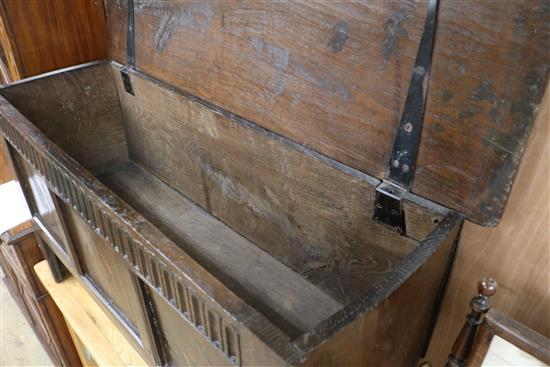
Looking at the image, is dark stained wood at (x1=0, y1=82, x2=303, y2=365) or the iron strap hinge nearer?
dark stained wood at (x1=0, y1=82, x2=303, y2=365)

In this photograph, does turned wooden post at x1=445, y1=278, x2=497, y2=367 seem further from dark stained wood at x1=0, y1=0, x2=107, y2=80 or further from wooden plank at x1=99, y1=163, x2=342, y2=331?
dark stained wood at x1=0, y1=0, x2=107, y2=80

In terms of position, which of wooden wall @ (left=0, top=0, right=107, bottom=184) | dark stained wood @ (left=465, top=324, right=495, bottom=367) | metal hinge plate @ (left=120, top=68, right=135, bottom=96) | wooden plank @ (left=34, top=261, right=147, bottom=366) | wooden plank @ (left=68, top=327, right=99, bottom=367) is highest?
wooden wall @ (left=0, top=0, right=107, bottom=184)

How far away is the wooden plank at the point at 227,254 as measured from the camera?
1.01m

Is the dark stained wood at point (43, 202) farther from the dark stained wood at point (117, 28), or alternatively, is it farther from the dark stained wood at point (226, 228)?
the dark stained wood at point (117, 28)

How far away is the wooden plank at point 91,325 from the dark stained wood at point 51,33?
62 cm

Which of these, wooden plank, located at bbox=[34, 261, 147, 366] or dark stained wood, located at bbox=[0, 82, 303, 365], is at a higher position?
dark stained wood, located at bbox=[0, 82, 303, 365]

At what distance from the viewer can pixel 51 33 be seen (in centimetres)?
134

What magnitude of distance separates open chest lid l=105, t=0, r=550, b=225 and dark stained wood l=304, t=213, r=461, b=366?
90 mm

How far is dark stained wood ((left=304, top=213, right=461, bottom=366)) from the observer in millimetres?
554

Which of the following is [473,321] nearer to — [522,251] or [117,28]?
[522,251]

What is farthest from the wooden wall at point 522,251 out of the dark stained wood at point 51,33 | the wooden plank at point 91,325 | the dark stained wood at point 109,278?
the dark stained wood at point 51,33

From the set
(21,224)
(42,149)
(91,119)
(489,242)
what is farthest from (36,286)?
(489,242)

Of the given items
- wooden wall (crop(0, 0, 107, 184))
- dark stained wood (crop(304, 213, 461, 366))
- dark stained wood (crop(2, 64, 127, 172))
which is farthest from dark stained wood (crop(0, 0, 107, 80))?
dark stained wood (crop(304, 213, 461, 366))

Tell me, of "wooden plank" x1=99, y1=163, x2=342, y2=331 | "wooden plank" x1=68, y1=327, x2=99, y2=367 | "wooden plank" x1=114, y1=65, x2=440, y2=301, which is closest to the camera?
"wooden plank" x1=114, y1=65, x2=440, y2=301
